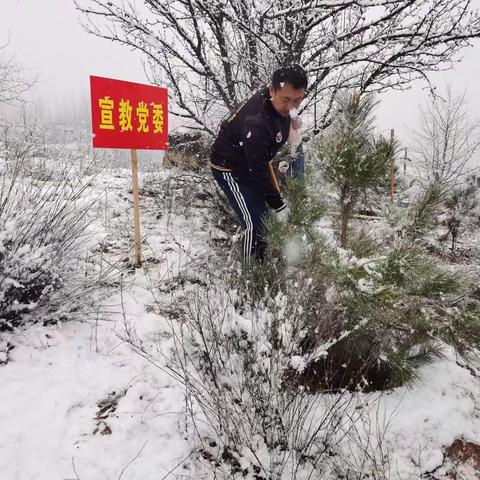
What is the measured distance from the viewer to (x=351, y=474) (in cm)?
149

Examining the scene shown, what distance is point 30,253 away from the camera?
2.22m

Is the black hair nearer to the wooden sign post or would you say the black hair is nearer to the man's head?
the man's head

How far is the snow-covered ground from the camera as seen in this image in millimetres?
1594

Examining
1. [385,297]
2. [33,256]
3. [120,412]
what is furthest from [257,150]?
[120,412]

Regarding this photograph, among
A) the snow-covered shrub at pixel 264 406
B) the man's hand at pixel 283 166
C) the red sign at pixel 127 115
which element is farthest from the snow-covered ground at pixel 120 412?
the man's hand at pixel 283 166

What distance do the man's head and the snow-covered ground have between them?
1.79 meters

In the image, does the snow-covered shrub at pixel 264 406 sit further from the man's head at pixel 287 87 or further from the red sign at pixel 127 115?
the red sign at pixel 127 115

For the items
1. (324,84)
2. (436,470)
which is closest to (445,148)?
(324,84)

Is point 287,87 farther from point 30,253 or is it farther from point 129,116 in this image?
point 30,253

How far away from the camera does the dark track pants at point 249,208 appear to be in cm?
273

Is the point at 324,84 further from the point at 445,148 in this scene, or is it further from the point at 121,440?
the point at 445,148

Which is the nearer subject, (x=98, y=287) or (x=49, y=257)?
(x=49, y=257)

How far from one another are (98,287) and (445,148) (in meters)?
16.8

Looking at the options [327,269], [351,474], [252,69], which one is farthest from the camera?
[252,69]
